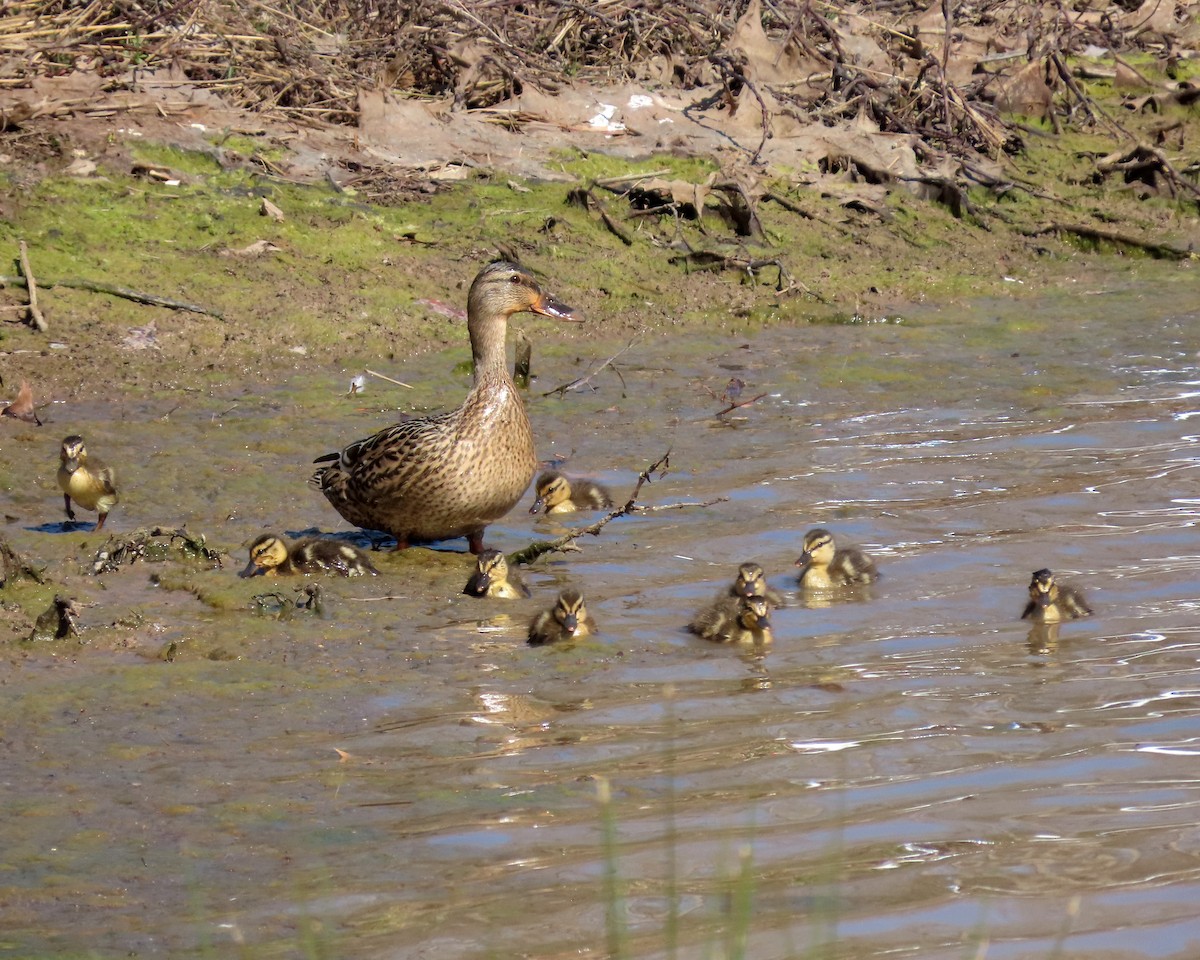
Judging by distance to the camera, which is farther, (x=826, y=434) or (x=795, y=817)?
(x=826, y=434)

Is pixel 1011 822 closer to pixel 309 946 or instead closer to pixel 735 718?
pixel 735 718

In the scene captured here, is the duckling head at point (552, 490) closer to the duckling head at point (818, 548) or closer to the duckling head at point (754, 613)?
the duckling head at point (818, 548)

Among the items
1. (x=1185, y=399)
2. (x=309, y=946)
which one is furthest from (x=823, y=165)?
(x=309, y=946)

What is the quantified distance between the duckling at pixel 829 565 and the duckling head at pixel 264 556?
1723 millimetres

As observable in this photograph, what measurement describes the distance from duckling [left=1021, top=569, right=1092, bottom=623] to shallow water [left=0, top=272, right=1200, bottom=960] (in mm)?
101

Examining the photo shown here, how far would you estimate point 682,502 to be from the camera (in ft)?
22.7

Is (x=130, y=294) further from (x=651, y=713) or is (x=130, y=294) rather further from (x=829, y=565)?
(x=651, y=713)

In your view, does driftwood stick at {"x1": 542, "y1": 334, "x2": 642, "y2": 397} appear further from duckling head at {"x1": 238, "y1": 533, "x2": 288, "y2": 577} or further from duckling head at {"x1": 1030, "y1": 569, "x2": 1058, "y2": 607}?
Result: duckling head at {"x1": 1030, "y1": 569, "x2": 1058, "y2": 607}

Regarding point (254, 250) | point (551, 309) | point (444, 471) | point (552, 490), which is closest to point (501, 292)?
point (551, 309)

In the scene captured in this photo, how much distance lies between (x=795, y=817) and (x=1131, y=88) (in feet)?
36.5

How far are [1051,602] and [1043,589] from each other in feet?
0.23

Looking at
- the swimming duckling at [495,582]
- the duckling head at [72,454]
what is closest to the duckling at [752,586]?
the swimming duckling at [495,582]

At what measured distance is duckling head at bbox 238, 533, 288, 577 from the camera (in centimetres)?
579

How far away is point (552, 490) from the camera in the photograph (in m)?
7.04
